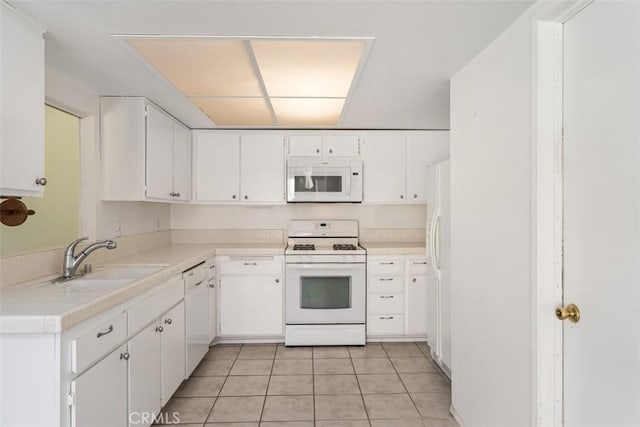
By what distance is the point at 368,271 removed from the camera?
334 cm

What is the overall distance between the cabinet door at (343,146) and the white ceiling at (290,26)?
1.33 meters

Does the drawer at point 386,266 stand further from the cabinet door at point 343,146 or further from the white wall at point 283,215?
the cabinet door at point 343,146

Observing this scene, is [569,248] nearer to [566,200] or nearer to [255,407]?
[566,200]

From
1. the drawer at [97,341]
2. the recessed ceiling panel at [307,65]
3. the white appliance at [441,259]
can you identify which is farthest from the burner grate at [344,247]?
the drawer at [97,341]

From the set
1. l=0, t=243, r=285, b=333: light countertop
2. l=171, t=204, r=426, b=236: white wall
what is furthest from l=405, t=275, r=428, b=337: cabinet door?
l=0, t=243, r=285, b=333: light countertop

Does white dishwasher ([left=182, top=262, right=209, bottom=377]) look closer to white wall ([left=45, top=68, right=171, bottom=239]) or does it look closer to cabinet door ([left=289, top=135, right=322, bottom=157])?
white wall ([left=45, top=68, right=171, bottom=239])

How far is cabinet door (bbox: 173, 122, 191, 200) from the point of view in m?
3.17

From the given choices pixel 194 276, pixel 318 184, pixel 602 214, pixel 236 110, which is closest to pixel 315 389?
pixel 194 276

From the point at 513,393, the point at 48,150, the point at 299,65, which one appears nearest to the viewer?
the point at 513,393

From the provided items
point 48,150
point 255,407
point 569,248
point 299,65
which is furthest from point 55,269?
point 569,248

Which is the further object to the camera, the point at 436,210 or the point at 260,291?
the point at 260,291

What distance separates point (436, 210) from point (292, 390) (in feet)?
5.72

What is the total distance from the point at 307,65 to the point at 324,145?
157 centimetres

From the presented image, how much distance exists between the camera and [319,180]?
350 centimetres
